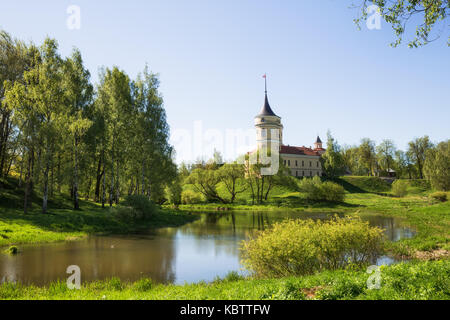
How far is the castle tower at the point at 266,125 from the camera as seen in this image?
282 ft

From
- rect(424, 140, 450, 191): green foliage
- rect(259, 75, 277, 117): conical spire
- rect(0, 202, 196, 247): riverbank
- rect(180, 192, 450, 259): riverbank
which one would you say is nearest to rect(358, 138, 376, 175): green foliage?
rect(180, 192, 450, 259): riverbank

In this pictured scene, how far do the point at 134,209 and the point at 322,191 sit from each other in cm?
3792

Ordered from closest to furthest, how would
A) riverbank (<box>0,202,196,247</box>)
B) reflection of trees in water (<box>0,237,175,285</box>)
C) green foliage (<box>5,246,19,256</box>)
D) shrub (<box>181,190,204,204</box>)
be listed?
reflection of trees in water (<box>0,237,175,285</box>) → green foliage (<box>5,246,19,256</box>) → riverbank (<box>0,202,196,247</box>) → shrub (<box>181,190,204,204</box>)

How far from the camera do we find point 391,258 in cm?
1524

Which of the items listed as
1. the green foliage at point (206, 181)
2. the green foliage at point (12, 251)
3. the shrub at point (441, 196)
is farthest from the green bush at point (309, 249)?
the green foliage at point (206, 181)

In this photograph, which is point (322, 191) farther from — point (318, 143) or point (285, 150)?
point (318, 143)

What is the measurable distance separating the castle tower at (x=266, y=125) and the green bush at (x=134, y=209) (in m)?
59.7

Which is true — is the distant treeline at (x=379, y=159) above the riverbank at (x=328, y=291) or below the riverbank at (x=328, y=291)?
above

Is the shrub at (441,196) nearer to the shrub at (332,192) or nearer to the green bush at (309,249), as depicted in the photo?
the shrub at (332,192)

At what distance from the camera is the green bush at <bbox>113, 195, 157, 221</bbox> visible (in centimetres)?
2731

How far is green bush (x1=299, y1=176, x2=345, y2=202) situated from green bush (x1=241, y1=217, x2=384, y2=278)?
149ft

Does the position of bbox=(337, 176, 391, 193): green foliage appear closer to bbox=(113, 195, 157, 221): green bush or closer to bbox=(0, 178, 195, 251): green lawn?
bbox=(0, 178, 195, 251): green lawn
